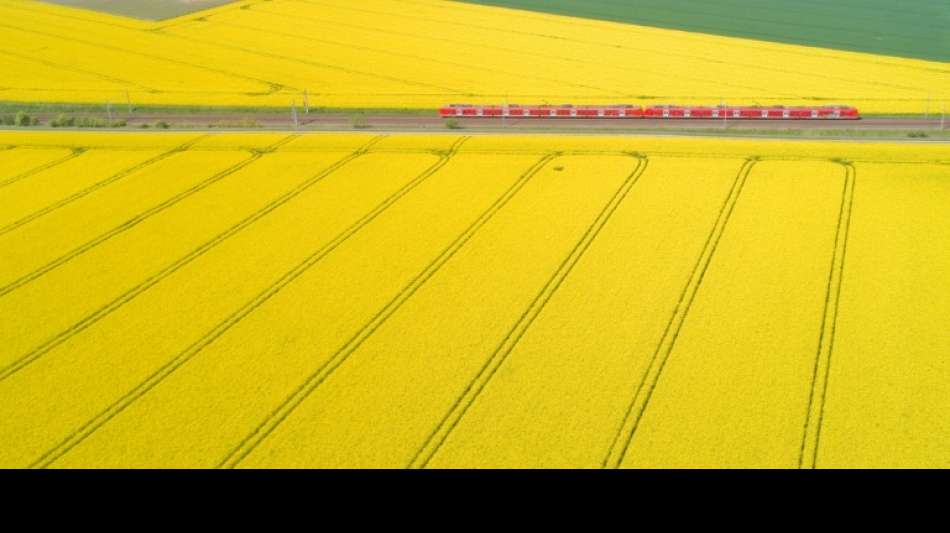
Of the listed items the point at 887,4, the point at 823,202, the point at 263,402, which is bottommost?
the point at 263,402

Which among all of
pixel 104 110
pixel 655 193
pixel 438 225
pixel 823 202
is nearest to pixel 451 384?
pixel 438 225

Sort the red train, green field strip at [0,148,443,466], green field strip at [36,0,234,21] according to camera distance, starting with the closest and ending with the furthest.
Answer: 1. green field strip at [0,148,443,466]
2. the red train
3. green field strip at [36,0,234,21]

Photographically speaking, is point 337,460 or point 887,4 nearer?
point 337,460

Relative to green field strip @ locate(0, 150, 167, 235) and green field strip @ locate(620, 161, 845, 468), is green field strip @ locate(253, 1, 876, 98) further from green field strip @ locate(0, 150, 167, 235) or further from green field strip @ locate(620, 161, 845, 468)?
green field strip @ locate(0, 150, 167, 235)

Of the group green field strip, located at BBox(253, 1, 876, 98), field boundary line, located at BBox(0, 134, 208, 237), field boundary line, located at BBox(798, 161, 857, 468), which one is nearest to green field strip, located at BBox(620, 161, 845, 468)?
field boundary line, located at BBox(798, 161, 857, 468)

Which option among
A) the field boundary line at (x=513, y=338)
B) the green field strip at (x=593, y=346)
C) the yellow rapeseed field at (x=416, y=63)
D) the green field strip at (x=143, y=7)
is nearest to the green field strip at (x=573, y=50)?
the yellow rapeseed field at (x=416, y=63)

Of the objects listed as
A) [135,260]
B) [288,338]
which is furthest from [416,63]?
[288,338]

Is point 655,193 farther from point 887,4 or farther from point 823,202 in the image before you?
point 887,4
